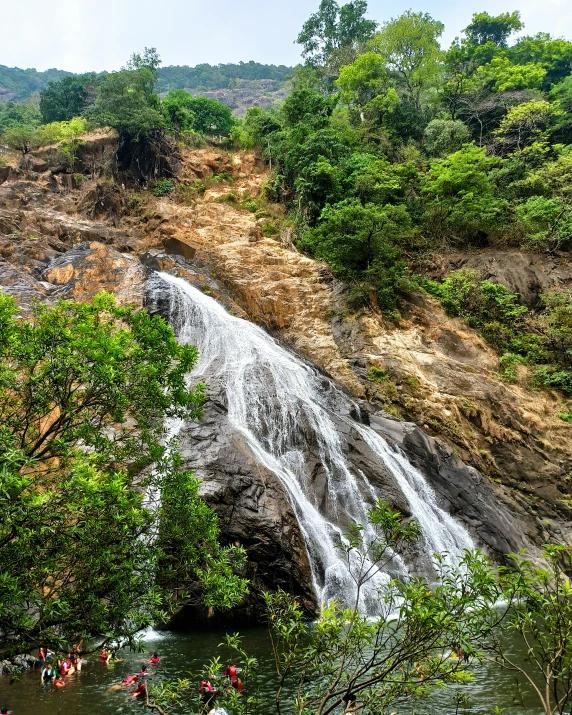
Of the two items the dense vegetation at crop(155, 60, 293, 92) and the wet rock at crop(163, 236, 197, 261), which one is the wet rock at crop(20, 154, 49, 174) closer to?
the wet rock at crop(163, 236, 197, 261)

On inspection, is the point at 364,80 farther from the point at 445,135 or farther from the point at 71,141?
the point at 71,141

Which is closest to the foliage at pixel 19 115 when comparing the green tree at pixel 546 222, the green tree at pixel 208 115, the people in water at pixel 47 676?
the green tree at pixel 208 115

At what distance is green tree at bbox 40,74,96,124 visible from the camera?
4919 centimetres

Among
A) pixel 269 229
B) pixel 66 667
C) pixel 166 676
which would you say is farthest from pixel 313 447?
pixel 269 229

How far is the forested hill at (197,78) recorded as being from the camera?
11731 cm

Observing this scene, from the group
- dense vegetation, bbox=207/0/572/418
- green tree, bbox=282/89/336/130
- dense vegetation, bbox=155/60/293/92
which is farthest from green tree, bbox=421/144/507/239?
dense vegetation, bbox=155/60/293/92

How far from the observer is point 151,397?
8.23 meters

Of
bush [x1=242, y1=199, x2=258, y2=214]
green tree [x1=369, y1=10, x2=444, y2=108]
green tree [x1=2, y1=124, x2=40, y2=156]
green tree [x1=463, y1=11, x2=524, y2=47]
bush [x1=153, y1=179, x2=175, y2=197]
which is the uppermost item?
green tree [x1=463, y1=11, x2=524, y2=47]

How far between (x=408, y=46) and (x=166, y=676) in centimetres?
5199

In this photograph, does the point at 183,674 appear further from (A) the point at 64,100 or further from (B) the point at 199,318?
(A) the point at 64,100

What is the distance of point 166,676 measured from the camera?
10.7 metres

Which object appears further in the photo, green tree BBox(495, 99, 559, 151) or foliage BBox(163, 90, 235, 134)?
foliage BBox(163, 90, 235, 134)

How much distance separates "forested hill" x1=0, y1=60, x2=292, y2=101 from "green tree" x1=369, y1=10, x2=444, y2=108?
3243 inches

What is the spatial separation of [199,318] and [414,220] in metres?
18.2
